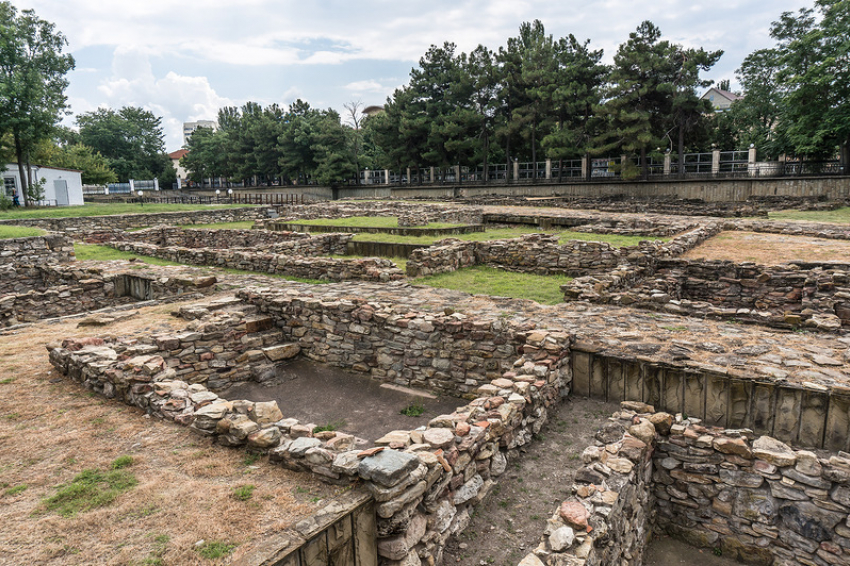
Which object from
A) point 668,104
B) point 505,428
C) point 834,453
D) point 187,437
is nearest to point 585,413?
point 505,428

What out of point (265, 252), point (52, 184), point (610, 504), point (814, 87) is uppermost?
point (814, 87)

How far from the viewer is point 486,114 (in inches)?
1586

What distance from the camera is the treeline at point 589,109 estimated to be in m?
27.3

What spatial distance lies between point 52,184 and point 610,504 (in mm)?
39130

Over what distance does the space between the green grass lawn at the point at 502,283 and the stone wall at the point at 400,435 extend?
3.59 m

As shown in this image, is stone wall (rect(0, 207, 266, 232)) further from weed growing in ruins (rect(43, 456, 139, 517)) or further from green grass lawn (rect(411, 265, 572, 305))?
weed growing in ruins (rect(43, 456, 139, 517))

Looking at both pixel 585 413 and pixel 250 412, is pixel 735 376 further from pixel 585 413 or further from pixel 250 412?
pixel 250 412

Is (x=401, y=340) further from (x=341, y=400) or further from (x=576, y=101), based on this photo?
(x=576, y=101)

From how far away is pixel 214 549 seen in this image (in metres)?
3.18

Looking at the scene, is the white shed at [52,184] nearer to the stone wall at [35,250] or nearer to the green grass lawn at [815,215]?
the stone wall at [35,250]

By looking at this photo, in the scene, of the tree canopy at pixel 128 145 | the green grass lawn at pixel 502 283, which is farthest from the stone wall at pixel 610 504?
the tree canopy at pixel 128 145

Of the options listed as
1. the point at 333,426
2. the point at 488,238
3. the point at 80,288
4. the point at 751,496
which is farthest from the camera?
the point at 488,238

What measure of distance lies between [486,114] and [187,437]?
39.2 metres

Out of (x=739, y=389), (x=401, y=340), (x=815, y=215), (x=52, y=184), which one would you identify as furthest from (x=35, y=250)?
(x=815, y=215)
